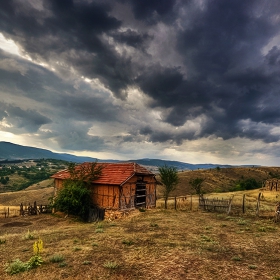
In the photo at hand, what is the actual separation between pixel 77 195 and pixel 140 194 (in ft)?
27.4

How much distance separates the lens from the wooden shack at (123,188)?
2509 centimetres

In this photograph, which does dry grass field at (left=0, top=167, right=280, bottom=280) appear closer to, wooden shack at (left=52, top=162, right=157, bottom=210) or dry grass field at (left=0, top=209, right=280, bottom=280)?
dry grass field at (left=0, top=209, right=280, bottom=280)

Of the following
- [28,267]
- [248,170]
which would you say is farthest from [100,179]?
[248,170]

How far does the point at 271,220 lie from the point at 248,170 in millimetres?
87655

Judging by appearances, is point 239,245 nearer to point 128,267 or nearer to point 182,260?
point 182,260

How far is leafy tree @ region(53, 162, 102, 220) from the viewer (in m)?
25.9

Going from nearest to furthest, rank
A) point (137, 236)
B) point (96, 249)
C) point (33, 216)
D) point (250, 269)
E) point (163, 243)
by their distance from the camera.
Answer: point (250, 269) < point (96, 249) < point (163, 243) < point (137, 236) < point (33, 216)

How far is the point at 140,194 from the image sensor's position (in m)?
29.5

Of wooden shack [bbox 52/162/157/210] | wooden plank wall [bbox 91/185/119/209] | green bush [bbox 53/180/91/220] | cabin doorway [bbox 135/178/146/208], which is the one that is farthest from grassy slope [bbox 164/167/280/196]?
green bush [bbox 53/180/91/220]

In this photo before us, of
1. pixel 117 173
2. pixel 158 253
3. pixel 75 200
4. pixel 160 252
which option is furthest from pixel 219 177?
pixel 158 253

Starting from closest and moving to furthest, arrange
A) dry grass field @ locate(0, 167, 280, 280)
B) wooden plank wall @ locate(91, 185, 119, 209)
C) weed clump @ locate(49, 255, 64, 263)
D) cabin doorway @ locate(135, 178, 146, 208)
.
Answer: dry grass field @ locate(0, 167, 280, 280) → weed clump @ locate(49, 255, 64, 263) → wooden plank wall @ locate(91, 185, 119, 209) → cabin doorway @ locate(135, 178, 146, 208)

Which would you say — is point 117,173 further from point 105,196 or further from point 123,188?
point 105,196

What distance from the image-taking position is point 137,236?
48.6 ft

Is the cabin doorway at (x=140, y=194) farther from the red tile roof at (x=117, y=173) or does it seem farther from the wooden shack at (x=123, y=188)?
the red tile roof at (x=117, y=173)
